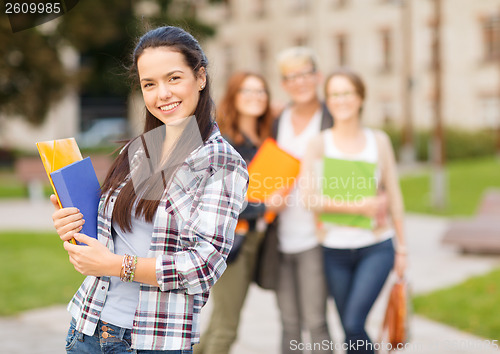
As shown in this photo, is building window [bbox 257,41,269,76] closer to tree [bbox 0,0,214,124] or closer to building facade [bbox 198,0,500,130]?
building facade [bbox 198,0,500,130]

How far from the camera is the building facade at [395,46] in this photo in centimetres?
3120

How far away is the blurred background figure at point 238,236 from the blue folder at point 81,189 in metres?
1.82

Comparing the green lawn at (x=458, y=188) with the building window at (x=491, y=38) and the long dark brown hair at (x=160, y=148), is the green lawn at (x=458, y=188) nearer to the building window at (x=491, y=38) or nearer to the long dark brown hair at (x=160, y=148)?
the building window at (x=491, y=38)

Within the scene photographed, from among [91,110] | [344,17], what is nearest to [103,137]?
[91,110]

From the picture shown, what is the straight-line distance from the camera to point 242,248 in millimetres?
3852

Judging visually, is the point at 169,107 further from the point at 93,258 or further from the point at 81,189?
the point at 93,258

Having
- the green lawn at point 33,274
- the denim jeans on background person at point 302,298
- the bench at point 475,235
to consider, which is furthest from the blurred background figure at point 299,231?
the bench at point 475,235

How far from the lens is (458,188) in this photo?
16.8m

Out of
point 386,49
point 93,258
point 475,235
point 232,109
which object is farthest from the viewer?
point 386,49

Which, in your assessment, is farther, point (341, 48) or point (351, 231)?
point (341, 48)

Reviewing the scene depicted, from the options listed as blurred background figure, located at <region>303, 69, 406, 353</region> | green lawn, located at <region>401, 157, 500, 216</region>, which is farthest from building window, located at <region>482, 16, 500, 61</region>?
blurred background figure, located at <region>303, 69, 406, 353</region>

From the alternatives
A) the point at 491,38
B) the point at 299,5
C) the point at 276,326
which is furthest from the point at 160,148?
the point at 299,5

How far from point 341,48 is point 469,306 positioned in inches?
1261

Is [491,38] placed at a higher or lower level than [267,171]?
higher
